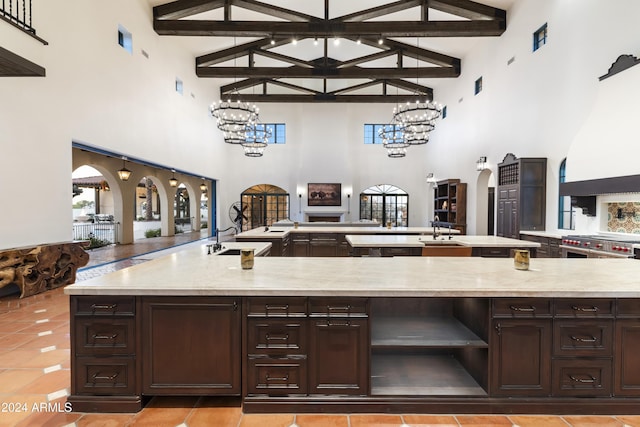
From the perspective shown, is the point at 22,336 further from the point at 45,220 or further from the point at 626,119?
the point at 626,119

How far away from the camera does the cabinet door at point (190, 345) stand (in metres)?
2.04

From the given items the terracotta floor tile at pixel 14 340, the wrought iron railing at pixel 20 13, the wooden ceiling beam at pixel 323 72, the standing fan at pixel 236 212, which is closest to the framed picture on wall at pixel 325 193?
the standing fan at pixel 236 212

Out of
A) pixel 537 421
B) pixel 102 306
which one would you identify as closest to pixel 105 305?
pixel 102 306

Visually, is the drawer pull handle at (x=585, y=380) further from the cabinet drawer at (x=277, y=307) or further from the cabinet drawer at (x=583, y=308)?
the cabinet drawer at (x=277, y=307)

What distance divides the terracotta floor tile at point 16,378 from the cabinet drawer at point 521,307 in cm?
347

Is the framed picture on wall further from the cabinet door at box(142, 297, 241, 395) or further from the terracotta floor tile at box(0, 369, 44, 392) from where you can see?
the cabinet door at box(142, 297, 241, 395)

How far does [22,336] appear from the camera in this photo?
3.35m

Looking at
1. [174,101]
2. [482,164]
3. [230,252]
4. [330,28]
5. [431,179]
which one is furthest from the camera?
[431,179]

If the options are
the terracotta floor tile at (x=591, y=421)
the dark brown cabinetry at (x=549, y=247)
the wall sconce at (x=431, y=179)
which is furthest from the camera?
the wall sconce at (x=431, y=179)

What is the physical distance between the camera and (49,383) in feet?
8.09

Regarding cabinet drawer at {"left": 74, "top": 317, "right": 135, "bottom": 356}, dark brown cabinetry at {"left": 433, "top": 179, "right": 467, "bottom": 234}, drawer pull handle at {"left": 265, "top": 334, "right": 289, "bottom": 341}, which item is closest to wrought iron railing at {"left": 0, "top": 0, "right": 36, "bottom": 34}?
cabinet drawer at {"left": 74, "top": 317, "right": 135, "bottom": 356}

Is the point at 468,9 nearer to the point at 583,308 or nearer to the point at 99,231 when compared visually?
the point at 583,308

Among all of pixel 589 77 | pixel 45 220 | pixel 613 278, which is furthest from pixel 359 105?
pixel 613 278

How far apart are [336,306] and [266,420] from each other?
832 mm
